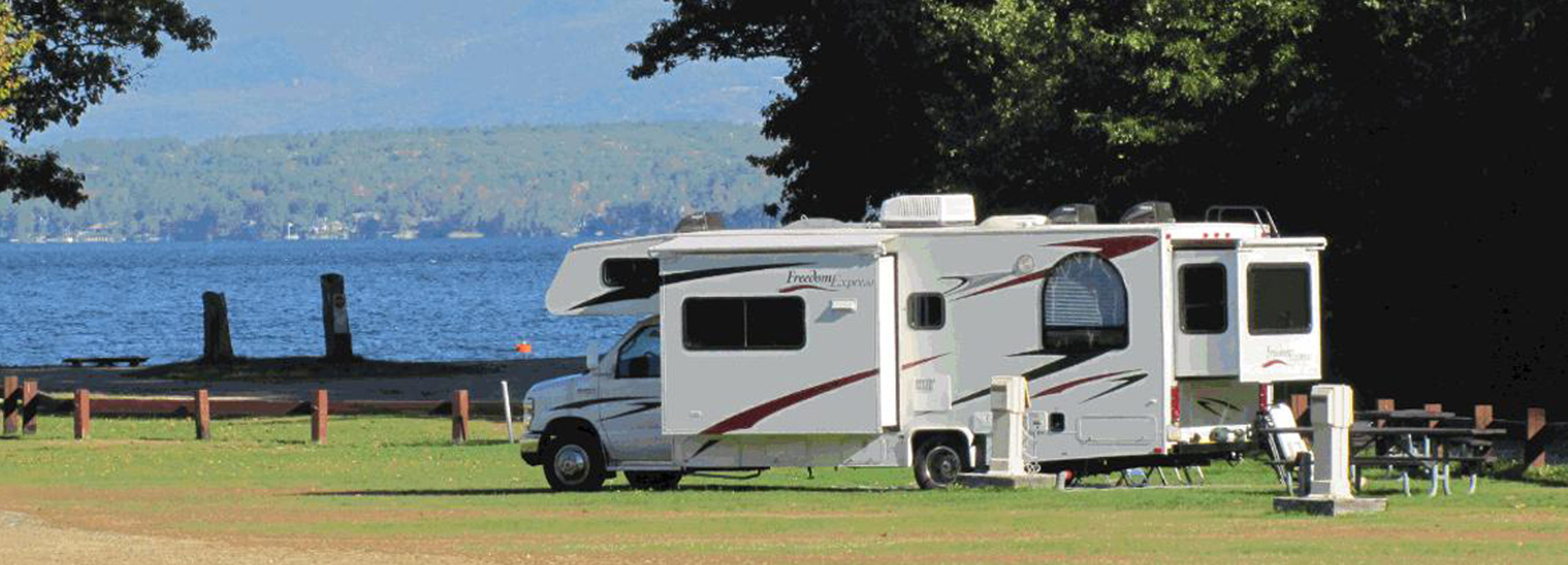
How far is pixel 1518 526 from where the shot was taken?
2142cm

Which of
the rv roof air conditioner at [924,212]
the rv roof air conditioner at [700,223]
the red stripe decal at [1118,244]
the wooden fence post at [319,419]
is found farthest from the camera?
the wooden fence post at [319,419]

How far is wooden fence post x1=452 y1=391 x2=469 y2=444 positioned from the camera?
124 ft

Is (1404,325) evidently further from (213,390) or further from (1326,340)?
(213,390)

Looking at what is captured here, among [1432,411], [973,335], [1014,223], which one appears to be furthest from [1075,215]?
[1432,411]

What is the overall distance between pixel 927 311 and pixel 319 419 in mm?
14087

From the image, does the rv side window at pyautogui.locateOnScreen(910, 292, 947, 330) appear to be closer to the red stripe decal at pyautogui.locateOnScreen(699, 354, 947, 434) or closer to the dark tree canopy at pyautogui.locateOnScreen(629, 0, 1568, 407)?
the red stripe decal at pyautogui.locateOnScreen(699, 354, 947, 434)

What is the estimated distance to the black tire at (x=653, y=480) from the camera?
1122 inches

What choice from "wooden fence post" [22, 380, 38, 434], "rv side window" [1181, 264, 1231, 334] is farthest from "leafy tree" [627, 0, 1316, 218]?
"rv side window" [1181, 264, 1231, 334]

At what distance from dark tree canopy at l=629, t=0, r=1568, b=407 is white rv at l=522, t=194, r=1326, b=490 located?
37.4 ft

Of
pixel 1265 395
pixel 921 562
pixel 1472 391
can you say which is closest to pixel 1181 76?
pixel 1472 391

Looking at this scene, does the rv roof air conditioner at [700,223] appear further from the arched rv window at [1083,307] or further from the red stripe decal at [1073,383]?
the red stripe decal at [1073,383]

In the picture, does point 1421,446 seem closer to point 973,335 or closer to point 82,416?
point 973,335

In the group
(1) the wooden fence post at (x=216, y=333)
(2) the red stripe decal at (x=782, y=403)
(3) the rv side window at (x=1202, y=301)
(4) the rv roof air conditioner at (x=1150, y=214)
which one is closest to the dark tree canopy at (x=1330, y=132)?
(4) the rv roof air conditioner at (x=1150, y=214)

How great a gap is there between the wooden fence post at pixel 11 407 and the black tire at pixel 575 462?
15760mm
